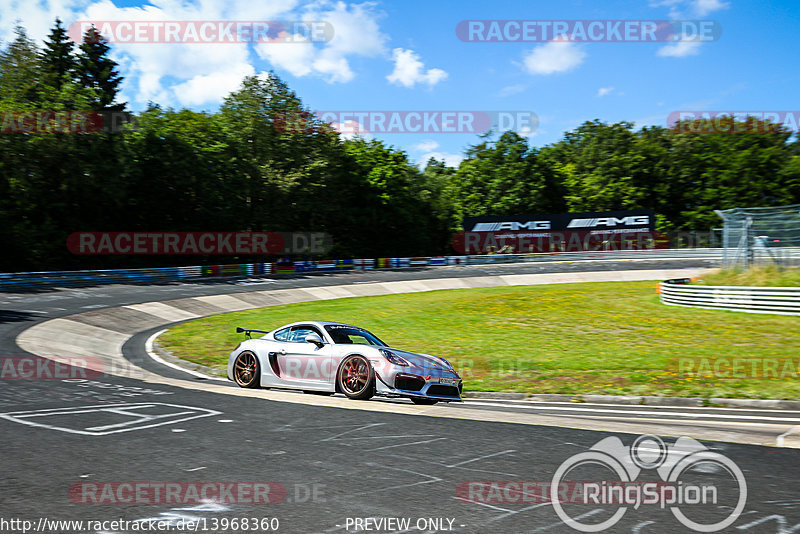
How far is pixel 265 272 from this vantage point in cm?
4878

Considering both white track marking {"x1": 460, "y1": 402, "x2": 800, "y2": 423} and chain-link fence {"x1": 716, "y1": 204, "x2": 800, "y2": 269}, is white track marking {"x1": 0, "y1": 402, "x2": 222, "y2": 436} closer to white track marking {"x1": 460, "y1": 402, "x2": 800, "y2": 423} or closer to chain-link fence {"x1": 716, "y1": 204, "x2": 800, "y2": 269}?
white track marking {"x1": 460, "y1": 402, "x2": 800, "y2": 423}

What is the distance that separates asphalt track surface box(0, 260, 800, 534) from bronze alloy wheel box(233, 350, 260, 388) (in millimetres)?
1746

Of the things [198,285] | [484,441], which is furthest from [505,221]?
[484,441]

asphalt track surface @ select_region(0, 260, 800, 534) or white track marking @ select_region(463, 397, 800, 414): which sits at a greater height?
asphalt track surface @ select_region(0, 260, 800, 534)

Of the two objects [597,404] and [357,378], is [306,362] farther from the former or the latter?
[597,404]

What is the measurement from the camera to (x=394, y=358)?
34.9 ft

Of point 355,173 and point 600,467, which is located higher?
point 355,173

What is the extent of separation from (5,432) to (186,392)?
361 centimetres

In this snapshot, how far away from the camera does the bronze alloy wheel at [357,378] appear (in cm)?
1059

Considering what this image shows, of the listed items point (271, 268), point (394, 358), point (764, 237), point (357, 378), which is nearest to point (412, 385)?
point (394, 358)

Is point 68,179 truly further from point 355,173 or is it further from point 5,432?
point 5,432

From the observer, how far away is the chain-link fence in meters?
24.9

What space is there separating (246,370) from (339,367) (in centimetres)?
243

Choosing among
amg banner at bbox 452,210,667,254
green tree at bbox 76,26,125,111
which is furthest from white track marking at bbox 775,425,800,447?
green tree at bbox 76,26,125,111
